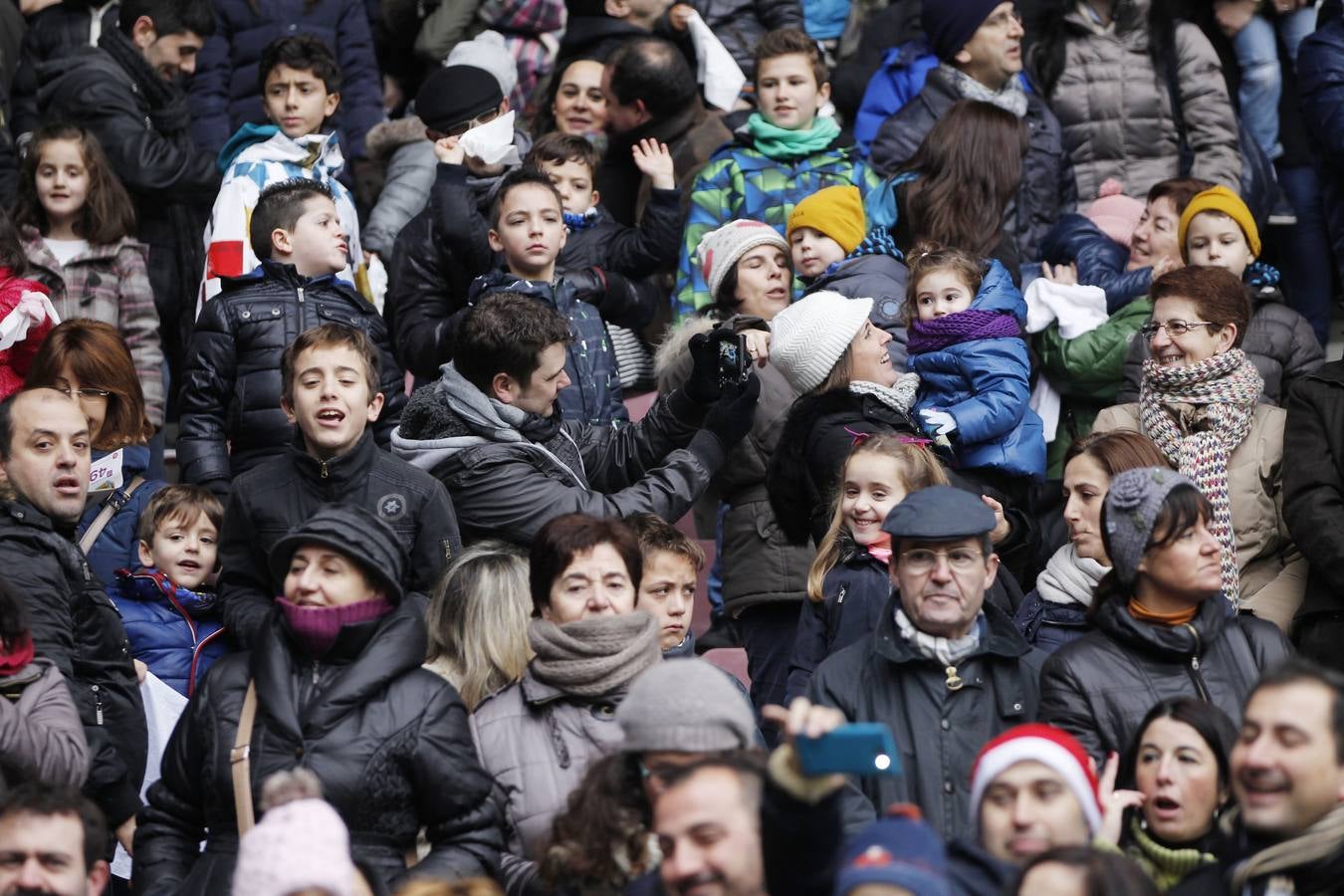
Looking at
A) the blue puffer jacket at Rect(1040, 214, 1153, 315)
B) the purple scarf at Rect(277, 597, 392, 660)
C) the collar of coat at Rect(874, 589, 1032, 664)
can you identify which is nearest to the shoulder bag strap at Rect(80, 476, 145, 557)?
the purple scarf at Rect(277, 597, 392, 660)

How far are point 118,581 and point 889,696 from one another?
2817 millimetres

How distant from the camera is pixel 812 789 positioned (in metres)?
4.46

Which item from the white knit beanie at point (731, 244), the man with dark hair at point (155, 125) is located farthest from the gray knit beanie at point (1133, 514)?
the man with dark hair at point (155, 125)

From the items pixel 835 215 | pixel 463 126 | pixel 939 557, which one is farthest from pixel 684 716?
pixel 463 126

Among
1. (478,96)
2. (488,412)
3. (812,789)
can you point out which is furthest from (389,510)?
(478,96)

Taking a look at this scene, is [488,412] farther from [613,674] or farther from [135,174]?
[135,174]

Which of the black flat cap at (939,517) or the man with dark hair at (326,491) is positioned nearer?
the black flat cap at (939,517)

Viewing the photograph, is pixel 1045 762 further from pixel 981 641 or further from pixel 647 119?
pixel 647 119

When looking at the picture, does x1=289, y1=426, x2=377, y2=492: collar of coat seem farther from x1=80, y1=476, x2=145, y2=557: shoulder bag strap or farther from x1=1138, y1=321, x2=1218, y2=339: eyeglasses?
x1=1138, y1=321, x2=1218, y2=339: eyeglasses

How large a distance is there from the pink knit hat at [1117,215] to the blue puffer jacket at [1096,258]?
0.24 feet

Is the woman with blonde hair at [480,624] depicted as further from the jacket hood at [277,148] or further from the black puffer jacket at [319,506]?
the jacket hood at [277,148]

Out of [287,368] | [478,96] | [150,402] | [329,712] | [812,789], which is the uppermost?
[478,96]

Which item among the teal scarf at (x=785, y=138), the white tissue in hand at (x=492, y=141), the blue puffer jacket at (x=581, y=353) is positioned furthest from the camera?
the teal scarf at (x=785, y=138)

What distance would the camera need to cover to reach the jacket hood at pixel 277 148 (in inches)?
372
